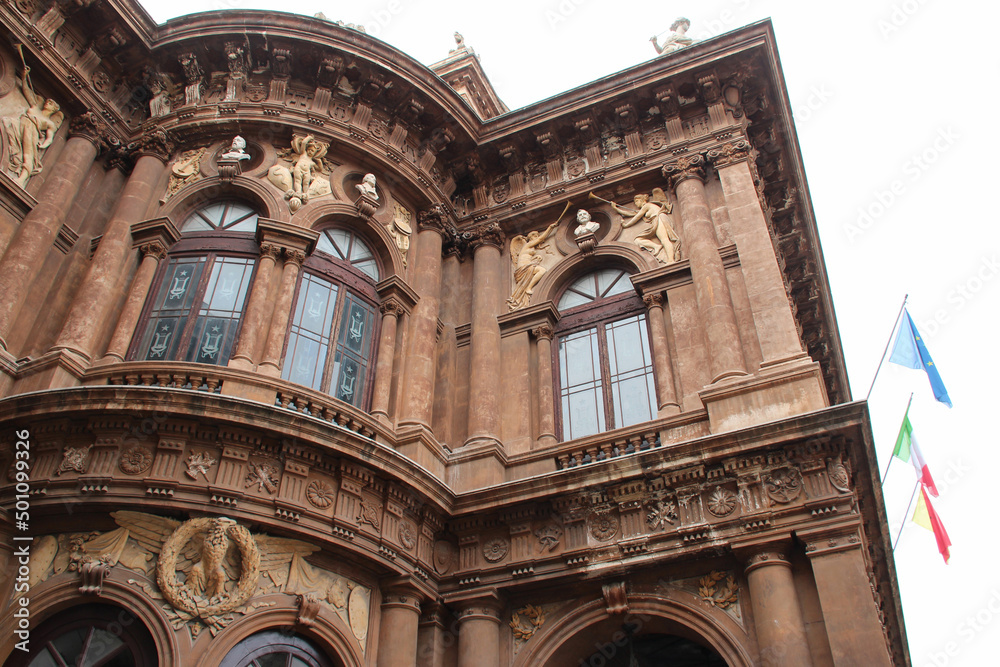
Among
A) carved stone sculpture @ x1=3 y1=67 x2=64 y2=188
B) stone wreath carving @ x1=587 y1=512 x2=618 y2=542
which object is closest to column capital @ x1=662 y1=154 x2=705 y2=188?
stone wreath carving @ x1=587 y1=512 x2=618 y2=542

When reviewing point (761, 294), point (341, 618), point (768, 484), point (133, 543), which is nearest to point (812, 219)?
point (761, 294)

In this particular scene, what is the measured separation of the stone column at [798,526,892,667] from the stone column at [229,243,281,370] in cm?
778

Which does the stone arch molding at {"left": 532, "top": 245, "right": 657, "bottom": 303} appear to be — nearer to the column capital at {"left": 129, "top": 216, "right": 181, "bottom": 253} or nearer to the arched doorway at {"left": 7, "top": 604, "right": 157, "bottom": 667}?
the column capital at {"left": 129, "top": 216, "right": 181, "bottom": 253}

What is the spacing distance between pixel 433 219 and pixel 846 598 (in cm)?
963

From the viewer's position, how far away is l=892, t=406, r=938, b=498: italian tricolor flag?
520 inches

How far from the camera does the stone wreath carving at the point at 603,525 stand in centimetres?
1066

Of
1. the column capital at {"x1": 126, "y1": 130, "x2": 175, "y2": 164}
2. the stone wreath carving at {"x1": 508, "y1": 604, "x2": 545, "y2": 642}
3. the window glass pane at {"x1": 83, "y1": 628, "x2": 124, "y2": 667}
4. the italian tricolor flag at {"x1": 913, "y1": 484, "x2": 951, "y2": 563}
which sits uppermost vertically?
the column capital at {"x1": 126, "y1": 130, "x2": 175, "y2": 164}

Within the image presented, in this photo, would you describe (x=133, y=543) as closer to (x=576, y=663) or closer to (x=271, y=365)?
(x=271, y=365)

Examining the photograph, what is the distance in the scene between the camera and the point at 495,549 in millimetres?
11203

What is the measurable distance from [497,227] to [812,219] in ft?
23.9

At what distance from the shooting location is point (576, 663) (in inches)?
427

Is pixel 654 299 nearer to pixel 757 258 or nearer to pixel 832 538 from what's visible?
pixel 757 258

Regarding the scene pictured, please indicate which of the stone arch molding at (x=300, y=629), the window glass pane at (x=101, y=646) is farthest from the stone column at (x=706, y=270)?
the window glass pane at (x=101, y=646)

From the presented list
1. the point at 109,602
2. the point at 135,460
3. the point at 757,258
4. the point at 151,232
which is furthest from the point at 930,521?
the point at 151,232
